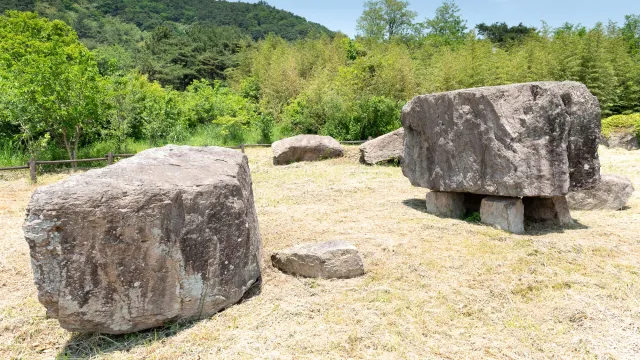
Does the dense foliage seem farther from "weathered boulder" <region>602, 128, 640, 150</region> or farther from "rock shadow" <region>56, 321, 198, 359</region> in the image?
"rock shadow" <region>56, 321, 198, 359</region>

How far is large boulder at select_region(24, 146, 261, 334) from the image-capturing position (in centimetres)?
312

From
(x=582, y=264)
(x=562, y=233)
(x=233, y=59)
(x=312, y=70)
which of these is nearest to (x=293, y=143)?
(x=562, y=233)

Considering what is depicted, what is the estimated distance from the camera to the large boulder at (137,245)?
3125 mm

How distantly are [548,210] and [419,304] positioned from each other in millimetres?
3298

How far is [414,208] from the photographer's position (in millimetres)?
7258

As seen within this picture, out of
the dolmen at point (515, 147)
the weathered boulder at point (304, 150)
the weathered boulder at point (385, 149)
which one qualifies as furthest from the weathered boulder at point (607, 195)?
the weathered boulder at point (304, 150)

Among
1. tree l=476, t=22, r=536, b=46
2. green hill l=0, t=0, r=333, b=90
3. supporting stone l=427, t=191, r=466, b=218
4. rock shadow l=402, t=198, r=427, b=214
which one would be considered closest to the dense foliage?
green hill l=0, t=0, r=333, b=90

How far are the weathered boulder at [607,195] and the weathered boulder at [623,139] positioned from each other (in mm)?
8264

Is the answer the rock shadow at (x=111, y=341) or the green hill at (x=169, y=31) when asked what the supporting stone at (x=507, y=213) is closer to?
the rock shadow at (x=111, y=341)

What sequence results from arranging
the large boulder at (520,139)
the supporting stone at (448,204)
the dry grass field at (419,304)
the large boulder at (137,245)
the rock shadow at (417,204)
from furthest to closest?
1. the rock shadow at (417,204)
2. the supporting stone at (448,204)
3. the large boulder at (520,139)
4. the dry grass field at (419,304)
5. the large boulder at (137,245)

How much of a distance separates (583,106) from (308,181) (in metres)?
5.80

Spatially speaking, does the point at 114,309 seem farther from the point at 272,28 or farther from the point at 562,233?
the point at 272,28

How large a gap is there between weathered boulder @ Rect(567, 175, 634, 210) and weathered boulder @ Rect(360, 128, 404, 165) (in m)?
5.52

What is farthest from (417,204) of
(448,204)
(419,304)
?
(419,304)
